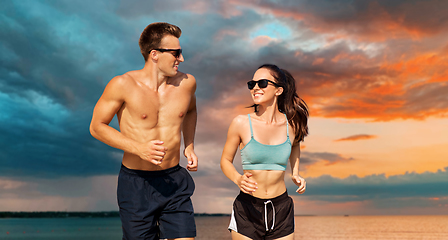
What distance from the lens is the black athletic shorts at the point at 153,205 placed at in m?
5.55

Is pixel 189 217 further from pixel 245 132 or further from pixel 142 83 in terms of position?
pixel 142 83

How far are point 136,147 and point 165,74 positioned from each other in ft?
4.27

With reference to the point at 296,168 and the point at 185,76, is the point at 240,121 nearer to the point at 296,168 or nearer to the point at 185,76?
the point at 185,76

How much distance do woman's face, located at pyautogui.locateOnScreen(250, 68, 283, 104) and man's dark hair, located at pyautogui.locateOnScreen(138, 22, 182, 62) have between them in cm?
136

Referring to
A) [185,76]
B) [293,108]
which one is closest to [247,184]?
[293,108]

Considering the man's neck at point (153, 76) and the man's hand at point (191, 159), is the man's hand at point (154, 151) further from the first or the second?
the man's neck at point (153, 76)

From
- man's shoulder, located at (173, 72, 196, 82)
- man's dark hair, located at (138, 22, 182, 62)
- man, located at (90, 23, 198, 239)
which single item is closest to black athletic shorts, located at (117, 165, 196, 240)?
man, located at (90, 23, 198, 239)

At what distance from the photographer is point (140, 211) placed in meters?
5.55

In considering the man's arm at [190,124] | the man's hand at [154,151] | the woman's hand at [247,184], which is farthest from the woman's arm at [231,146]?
the man's hand at [154,151]

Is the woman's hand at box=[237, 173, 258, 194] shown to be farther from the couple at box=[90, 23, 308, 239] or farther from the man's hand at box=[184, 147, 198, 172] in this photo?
the man's hand at box=[184, 147, 198, 172]

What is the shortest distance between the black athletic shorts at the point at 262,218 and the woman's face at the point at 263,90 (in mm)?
1477

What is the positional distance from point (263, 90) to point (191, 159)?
1.50 m

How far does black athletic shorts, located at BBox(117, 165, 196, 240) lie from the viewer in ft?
18.2

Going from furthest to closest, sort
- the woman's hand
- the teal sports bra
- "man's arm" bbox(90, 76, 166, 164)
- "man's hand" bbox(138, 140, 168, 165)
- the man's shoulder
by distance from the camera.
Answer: the man's shoulder
the teal sports bra
"man's arm" bbox(90, 76, 166, 164)
the woman's hand
"man's hand" bbox(138, 140, 168, 165)
